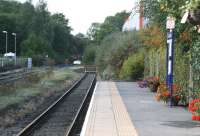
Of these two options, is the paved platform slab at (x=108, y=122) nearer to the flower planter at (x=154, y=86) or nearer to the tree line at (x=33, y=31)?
the flower planter at (x=154, y=86)

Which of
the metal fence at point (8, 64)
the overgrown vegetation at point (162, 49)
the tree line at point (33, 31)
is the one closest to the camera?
the overgrown vegetation at point (162, 49)

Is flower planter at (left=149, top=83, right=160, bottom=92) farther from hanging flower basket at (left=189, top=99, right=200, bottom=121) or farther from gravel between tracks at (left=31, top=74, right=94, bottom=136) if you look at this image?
hanging flower basket at (left=189, top=99, right=200, bottom=121)

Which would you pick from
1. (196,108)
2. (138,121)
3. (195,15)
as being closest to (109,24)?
(138,121)

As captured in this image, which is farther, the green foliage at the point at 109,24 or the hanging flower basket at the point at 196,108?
the green foliage at the point at 109,24

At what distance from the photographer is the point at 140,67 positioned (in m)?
48.1

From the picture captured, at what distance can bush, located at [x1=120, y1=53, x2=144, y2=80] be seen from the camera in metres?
47.8

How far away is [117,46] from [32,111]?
32.7m

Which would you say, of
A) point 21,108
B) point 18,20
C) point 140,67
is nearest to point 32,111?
point 21,108

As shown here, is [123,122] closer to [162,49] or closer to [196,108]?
[196,108]

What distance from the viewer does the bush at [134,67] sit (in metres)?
47.8

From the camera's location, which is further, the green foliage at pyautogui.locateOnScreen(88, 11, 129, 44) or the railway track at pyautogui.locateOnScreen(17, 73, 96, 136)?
the green foliage at pyautogui.locateOnScreen(88, 11, 129, 44)

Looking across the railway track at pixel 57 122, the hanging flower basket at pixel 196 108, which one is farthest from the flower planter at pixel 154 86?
the hanging flower basket at pixel 196 108

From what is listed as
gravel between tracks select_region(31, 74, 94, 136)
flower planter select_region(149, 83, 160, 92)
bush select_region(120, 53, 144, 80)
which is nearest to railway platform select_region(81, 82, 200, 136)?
gravel between tracks select_region(31, 74, 94, 136)

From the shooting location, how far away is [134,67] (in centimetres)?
4819
